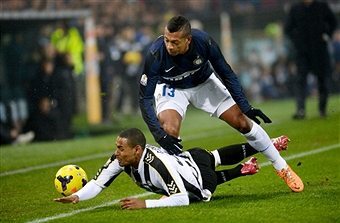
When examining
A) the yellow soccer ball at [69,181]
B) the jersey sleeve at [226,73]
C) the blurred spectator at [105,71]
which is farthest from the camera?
the blurred spectator at [105,71]

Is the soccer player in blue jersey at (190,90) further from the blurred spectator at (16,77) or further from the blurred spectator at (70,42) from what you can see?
the blurred spectator at (70,42)

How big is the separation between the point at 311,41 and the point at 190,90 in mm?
8660

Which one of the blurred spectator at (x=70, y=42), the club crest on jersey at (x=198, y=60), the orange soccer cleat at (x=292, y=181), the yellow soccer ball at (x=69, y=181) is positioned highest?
the club crest on jersey at (x=198, y=60)

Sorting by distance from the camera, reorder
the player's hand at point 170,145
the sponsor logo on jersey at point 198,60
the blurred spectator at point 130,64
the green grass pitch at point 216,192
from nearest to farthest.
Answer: the green grass pitch at point 216,192 → the player's hand at point 170,145 → the sponsor logo on jersey at point 198,60 → the blurred spectator at point 130,64

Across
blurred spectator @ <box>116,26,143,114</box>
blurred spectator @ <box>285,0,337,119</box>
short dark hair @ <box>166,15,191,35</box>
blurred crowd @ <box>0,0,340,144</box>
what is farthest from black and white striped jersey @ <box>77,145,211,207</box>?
blurred spectator @ <box>116,26,143,114</box>

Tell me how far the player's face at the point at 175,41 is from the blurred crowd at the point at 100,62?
8504 mm

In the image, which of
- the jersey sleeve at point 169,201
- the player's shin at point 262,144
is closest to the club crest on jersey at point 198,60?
the player's shin at point 262,144

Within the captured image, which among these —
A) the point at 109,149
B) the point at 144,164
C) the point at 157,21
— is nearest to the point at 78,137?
the point at 109,149

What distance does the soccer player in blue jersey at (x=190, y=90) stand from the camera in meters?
9.58

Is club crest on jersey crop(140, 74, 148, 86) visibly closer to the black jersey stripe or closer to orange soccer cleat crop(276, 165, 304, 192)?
the black jersey stripe

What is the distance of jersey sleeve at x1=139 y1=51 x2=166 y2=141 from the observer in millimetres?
9586

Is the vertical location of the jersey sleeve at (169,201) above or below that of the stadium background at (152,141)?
above

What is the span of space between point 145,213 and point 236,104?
2170 millimetres

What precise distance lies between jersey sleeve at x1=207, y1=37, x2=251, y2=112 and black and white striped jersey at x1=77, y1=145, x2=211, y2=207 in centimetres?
92
